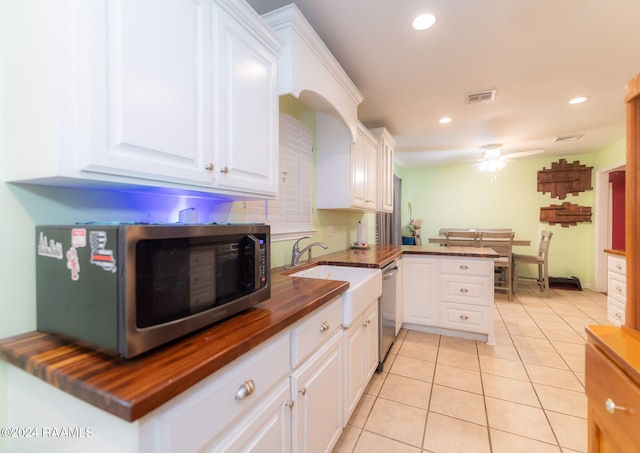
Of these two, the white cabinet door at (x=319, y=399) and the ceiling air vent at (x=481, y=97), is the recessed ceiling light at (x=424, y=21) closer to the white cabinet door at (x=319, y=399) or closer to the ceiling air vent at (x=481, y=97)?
the ceiling air vent at (x=481, y=97)

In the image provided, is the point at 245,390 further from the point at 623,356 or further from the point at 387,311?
the point at 387,311

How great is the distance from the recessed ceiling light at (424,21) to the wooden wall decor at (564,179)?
5.14m

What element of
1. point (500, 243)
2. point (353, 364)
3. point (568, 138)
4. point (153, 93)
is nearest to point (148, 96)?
point (153, 93)

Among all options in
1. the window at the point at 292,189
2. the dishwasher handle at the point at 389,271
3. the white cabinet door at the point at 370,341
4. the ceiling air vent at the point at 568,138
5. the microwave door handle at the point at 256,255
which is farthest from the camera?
the ceiling air vent at the point at 568,138

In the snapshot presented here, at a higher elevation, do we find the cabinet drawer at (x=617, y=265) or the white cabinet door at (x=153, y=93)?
the white cabinet door at (x=153, y=93)

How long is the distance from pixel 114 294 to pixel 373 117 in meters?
3.18

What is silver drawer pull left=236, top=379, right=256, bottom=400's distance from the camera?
0.77m

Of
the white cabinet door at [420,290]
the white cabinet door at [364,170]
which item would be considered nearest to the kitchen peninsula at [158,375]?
the white cabinet door at [364,170]

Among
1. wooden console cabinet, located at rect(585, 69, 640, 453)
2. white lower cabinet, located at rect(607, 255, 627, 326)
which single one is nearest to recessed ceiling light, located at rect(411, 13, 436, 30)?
wooden console cabinet, located at rect(585, 69, 640, 453)

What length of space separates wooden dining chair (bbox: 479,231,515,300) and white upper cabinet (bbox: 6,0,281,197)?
4286 millimetres

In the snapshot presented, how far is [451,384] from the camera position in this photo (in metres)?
2.05

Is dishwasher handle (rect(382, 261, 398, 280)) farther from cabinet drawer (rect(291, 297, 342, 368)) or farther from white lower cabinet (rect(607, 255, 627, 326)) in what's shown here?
white lower cabinet (rect(607, 255, 627, 326))

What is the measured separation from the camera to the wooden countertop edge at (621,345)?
2.07 feet

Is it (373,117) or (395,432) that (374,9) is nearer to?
(373,117)
